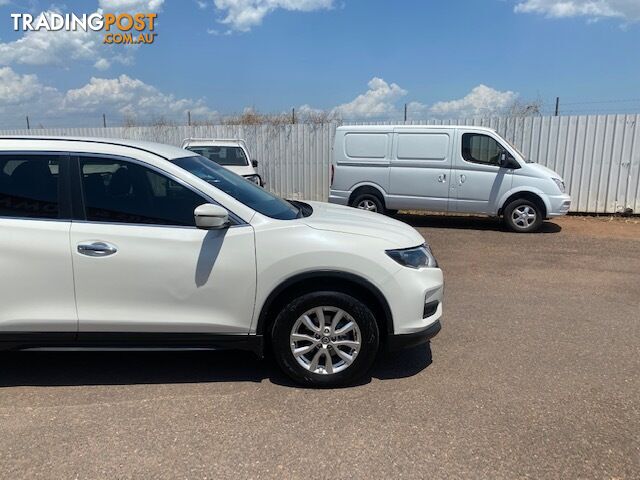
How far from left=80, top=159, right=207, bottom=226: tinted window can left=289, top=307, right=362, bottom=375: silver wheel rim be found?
1.06 m

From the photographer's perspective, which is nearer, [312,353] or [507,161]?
[312,353]

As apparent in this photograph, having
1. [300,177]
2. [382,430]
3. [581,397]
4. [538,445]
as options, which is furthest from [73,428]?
[300,177]

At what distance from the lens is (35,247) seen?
349 cm

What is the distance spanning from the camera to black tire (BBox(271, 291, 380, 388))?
361 centimetres

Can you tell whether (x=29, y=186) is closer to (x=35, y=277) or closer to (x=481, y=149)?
(x=35, y=277)

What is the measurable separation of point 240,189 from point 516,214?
7549 mm

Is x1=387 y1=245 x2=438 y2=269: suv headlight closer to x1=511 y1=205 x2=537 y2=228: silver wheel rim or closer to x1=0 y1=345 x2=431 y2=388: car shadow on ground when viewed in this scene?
x1=0 y1=345 x2=431 y2=388: car shadow on ground

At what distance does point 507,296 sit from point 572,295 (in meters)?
0.76

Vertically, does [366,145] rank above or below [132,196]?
above

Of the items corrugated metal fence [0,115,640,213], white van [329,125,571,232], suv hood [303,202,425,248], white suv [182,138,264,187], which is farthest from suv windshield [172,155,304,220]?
corrugated metal fence [0,115,640,213]

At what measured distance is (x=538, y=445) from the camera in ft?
9.96

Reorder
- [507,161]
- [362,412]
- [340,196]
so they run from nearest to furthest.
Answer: [362,412], [507,161], [340,196]

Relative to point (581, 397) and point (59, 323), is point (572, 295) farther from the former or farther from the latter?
point (59, 323)

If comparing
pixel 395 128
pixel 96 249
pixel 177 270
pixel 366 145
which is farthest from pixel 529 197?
pixel 96 249
